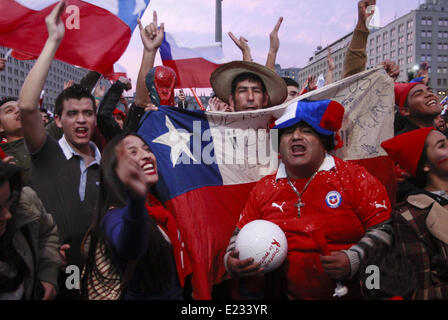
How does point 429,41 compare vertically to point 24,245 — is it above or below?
above

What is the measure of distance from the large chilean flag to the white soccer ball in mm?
573

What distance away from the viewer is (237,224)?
2650 millimetres

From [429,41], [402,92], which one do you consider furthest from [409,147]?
[429,41]

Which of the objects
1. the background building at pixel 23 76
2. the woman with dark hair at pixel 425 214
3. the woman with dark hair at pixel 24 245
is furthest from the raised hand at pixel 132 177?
the background building at pixel 23 76

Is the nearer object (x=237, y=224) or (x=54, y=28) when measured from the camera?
(x=54, y=28)

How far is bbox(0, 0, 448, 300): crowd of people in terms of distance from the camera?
202 centimetres

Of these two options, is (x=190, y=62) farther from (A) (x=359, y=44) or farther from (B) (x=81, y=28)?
(A) (x=359, y=44)

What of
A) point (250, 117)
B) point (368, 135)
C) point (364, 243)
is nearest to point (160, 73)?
point (250, 117)

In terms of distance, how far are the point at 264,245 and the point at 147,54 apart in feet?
8.15

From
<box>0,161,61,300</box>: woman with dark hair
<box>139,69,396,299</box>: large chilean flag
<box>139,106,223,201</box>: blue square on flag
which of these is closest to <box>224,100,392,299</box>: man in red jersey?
<box>139,69,396,299</box>: large chilean flag

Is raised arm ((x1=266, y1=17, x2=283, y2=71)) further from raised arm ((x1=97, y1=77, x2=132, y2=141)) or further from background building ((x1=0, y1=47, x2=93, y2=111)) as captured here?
background building ((x1=0, y1=47, x2=93, y2=111))

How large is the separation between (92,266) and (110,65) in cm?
286

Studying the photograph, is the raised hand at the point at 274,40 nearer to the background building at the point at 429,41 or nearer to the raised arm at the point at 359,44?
the raised arm at the point at 359,44

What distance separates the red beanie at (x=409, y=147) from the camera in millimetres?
2715
